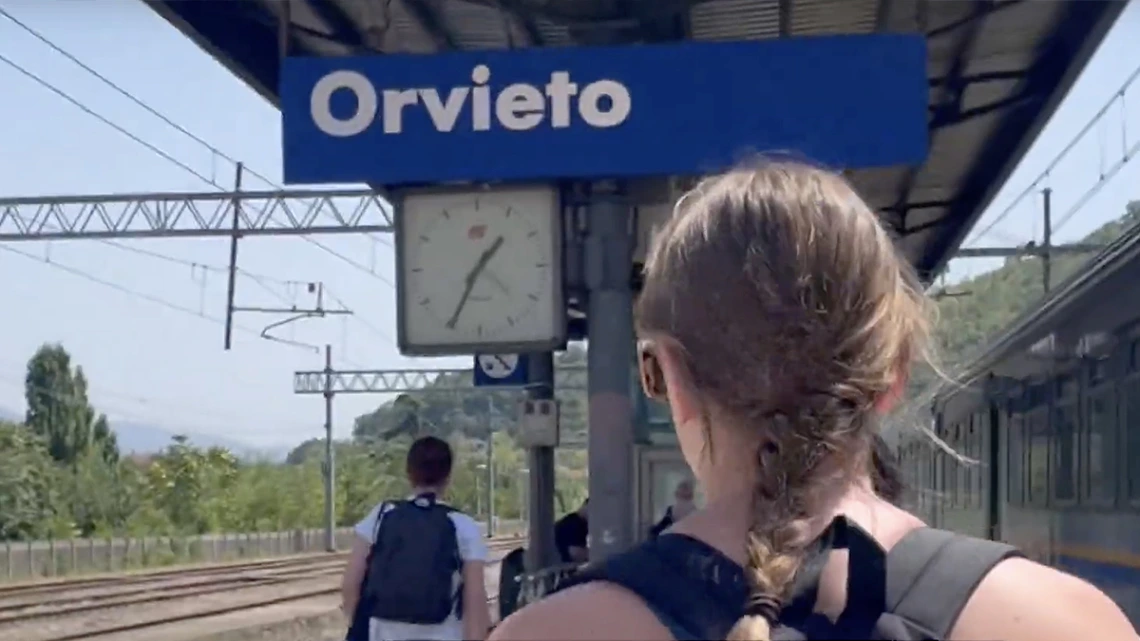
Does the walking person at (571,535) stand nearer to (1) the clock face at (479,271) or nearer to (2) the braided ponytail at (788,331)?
(1) the clock face at (479,271)

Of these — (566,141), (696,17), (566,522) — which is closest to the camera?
(566,141)

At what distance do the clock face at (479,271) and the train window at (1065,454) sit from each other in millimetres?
3923

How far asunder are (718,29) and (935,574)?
769cm

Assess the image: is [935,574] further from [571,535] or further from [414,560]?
[571,535]

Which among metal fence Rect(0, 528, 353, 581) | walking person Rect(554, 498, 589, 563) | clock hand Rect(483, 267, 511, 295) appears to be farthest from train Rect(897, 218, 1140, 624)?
metal fence Rect(0, 528, 353, 581)

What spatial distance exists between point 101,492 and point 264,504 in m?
7.87

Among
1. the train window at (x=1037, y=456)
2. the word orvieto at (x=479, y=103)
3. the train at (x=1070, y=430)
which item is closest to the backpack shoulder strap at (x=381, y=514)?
the word orvieto at (x=479, y=103)

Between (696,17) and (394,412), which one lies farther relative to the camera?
(394,412)

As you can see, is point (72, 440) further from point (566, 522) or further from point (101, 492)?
point (566, 522)

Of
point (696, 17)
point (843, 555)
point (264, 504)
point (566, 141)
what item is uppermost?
point (696, 17)

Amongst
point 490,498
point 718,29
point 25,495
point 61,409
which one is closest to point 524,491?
point 490,498

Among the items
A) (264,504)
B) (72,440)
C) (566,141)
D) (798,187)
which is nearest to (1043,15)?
(566,141)

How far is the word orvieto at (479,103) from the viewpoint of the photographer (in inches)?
259

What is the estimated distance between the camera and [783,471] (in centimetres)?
177
